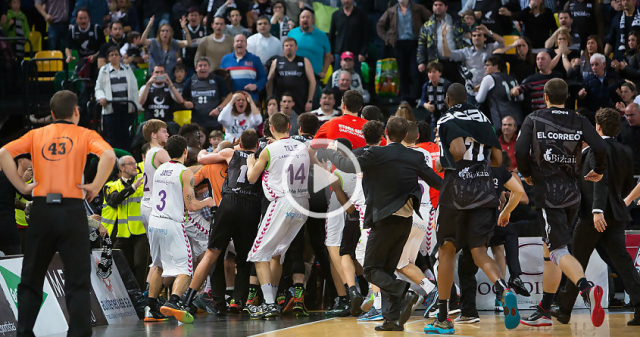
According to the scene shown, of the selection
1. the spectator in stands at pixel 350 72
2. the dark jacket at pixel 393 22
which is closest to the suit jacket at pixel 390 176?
the spectator in stands at pixel 350 72

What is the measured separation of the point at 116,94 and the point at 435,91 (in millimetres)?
6031

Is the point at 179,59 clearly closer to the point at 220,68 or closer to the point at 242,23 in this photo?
the point at 220,68

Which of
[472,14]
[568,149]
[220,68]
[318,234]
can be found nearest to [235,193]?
[318,234]

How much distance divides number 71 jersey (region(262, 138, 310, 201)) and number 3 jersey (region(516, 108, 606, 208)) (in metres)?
2.79

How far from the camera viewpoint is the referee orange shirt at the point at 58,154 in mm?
6797

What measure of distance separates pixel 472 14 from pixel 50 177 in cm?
1052

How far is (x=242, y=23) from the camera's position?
17.6 meters

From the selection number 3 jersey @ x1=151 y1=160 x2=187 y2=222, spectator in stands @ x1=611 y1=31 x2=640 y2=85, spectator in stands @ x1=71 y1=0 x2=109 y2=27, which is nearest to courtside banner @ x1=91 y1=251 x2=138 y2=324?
number 3 jersey @ x1=151 y1=160 x2=187 y2=222

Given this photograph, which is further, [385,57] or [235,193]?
[385,57]

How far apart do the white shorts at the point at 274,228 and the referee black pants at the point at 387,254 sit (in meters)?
1.83

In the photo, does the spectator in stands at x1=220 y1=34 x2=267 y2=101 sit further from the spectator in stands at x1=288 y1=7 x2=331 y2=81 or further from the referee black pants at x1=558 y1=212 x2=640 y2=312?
the referee black pants at x1=558 y1=212 x2=640 y2=312

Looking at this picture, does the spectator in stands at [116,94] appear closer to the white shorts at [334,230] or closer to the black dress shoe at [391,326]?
the white shorts at [334,230]

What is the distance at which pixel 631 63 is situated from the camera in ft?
48.2

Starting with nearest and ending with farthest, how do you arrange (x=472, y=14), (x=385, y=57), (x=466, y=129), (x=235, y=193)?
(x=466, y=129)
(x=235, y=193)
(x=472, y=14)
(x=385, y=57)
